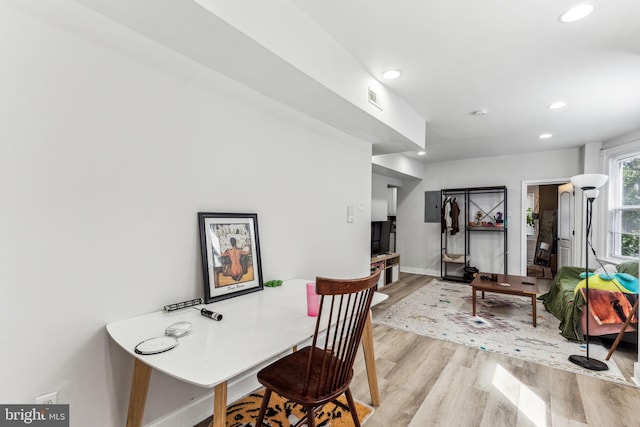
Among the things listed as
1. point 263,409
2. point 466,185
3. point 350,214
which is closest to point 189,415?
point 263,409

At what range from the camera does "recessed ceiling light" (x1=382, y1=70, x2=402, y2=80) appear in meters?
2.35

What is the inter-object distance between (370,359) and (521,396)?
1149 mm

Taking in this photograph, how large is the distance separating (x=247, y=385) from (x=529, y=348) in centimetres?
262

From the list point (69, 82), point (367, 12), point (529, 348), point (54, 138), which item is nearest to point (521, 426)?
point (529, 348)

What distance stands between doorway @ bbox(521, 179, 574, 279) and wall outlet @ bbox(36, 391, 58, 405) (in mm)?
6396

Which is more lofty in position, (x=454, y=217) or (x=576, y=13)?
(x=576, y=13)

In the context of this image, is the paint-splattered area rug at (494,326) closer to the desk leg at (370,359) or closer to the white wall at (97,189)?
the desk leg at (370,359)

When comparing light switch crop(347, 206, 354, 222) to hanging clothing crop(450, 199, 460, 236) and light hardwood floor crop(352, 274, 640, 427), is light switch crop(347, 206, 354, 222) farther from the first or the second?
hanging clothing crop(450, 199, 460, 236)

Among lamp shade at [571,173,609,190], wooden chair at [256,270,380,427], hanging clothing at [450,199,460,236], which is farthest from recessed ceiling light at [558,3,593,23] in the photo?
hanging clothing at [450,199,460,236]

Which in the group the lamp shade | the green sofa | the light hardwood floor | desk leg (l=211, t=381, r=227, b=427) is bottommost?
the light hardwood floor

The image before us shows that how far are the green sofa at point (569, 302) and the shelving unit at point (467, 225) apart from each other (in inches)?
62.5

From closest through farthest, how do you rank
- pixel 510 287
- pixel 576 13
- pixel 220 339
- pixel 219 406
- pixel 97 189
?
1. pixel 219 406
2. pixel 220 339
3. pixel 97 189
4. pixel 576 13
5. pixel 510 287

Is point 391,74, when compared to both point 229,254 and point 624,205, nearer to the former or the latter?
point 229,254

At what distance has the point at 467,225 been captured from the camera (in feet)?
19.2
